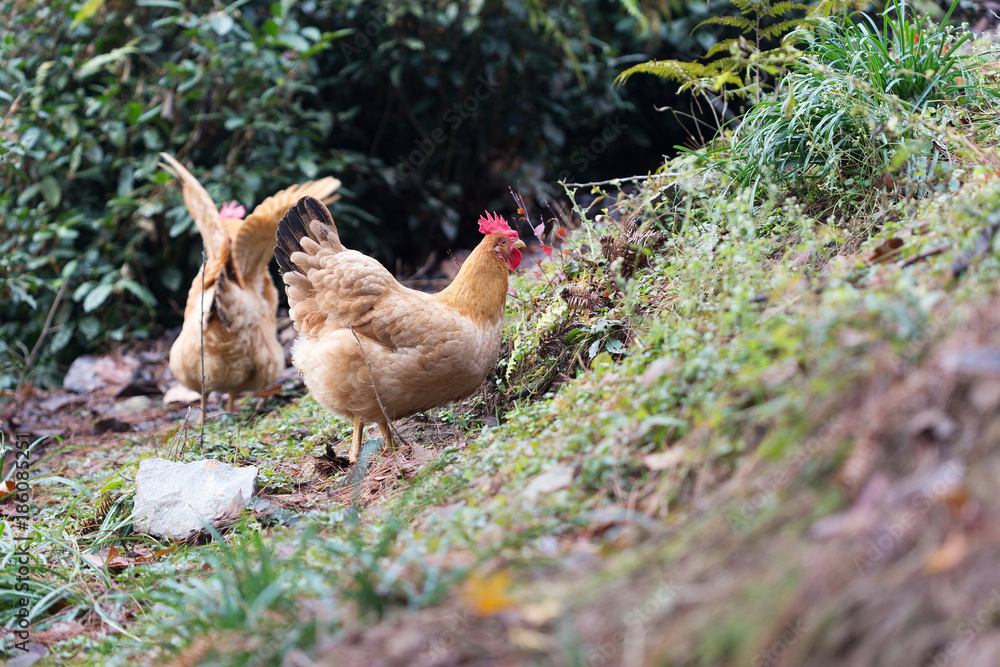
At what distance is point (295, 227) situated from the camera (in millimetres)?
4234

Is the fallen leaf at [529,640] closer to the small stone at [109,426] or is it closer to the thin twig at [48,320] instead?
the small stone at [109,426]

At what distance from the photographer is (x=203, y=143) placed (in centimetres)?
700

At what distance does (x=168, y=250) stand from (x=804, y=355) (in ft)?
21.2

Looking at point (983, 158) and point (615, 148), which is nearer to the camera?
point (983, 158)

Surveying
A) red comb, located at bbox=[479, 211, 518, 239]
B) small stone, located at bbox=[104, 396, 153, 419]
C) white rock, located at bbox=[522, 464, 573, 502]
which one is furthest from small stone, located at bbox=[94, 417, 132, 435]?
white rock, located at bbox=[522, 464, 573, 502]

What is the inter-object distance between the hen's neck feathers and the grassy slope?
1049 millimetres

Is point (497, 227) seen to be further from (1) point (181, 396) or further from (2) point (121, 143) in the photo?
(2) point (121, 143)

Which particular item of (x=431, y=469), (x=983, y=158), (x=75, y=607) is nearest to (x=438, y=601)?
(x=431, y=469)

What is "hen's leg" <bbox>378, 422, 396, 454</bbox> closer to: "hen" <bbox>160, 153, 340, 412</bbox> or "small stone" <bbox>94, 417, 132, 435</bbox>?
"hen" <bbox>160, 153, 340, 412</bbox>

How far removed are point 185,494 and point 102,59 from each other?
494 cm

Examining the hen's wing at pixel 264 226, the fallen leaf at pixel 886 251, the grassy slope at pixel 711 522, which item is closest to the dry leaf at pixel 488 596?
the grassy slope at pixel 711 522

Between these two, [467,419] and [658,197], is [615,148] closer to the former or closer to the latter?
[658,197]

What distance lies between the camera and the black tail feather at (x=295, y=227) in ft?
13.9

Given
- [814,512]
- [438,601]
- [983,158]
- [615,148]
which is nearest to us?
[814,512]
